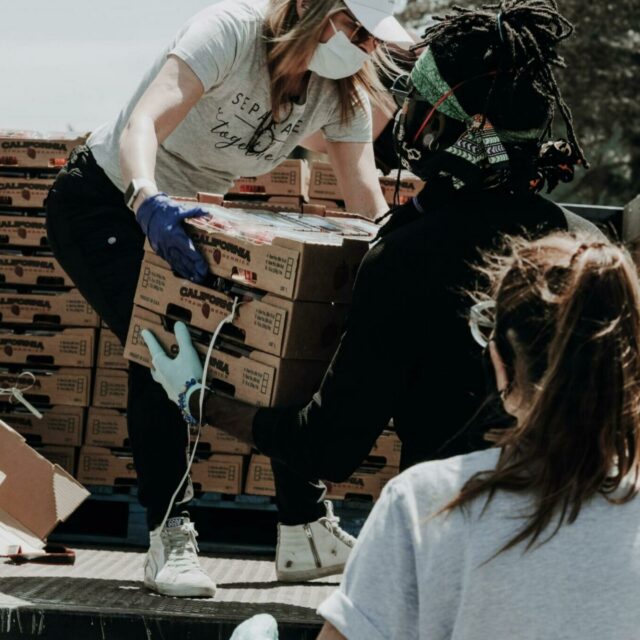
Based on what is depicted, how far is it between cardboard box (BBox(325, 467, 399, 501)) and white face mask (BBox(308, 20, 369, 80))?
1742mm

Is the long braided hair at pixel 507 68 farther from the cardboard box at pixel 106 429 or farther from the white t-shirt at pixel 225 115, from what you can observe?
the cardboard box at pixel 106 429

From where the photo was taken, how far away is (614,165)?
1861cm

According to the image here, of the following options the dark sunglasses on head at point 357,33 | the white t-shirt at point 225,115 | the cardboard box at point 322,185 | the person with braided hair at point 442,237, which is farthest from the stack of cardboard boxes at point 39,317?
the person with braided hair at point 442,237

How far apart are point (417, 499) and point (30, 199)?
3.78 metres

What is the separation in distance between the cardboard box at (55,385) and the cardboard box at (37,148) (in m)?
0.86

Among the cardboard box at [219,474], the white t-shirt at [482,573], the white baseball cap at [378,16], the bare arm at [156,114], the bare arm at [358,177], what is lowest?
the cardboard box at [219,474]

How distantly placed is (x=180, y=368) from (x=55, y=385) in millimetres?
1971

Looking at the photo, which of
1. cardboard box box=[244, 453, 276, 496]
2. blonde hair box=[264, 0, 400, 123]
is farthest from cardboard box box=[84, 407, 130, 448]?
blonde hair box=[264, 0, 400, 123]

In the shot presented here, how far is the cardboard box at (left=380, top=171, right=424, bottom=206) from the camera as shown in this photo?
500cm

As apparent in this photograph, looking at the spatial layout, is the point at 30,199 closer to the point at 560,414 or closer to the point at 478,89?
the point at 478,89

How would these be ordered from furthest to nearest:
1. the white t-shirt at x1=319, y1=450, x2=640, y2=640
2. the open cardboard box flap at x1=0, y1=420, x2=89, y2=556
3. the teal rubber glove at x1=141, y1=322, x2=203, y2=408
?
the open cardboard box flap at x1=0, y1=420, x2=89, y2=556, the teal rubber glove at x1=141, y1=322, x2=203, y2=408, the white t-shirt at x1=319, y1=450, x2=640, y2=640

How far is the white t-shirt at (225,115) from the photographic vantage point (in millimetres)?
3309

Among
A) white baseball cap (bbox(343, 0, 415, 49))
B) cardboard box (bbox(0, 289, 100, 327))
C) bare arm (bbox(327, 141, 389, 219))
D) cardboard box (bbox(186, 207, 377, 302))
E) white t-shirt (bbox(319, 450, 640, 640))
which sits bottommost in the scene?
cardboard box (bbox(0, 289, 100, 327))

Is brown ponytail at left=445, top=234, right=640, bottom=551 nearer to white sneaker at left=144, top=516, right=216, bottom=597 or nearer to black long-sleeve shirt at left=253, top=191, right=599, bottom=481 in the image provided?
black long-sleeve shirt at left=253, top=191, right=599, bottom=481
